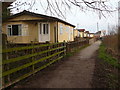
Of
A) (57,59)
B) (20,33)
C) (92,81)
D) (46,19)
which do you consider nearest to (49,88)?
(92,81)

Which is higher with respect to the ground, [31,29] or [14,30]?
[31,29]

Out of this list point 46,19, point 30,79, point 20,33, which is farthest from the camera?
point 20,33

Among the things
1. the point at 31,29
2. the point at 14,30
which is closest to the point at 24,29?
the point at 31,29

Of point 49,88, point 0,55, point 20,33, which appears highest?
point 20,33

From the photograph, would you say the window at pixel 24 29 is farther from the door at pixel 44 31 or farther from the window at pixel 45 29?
the window at pixel 45 29

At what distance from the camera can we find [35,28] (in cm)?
2064

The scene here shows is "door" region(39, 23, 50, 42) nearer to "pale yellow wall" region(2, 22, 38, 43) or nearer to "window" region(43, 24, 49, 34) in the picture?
"window" region(43, 24, 49, 34)

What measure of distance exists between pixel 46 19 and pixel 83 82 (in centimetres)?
1487

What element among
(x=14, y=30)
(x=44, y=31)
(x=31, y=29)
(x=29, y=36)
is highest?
(x=31, y=29)

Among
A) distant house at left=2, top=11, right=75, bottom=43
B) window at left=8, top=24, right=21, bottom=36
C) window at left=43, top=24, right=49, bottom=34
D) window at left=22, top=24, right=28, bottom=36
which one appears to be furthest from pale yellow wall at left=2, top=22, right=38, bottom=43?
window at left=43, top=24, right=49, bottom=34

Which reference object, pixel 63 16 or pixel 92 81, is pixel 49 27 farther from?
pixel 92 81

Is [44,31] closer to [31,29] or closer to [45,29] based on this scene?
[45,29]

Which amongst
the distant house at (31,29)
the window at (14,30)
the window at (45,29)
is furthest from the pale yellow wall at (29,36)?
the window at (45,29)

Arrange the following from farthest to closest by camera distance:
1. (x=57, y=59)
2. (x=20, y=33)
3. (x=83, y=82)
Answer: (x=20, y=33)
(x=57, y=59)
(x=83, y=82)
